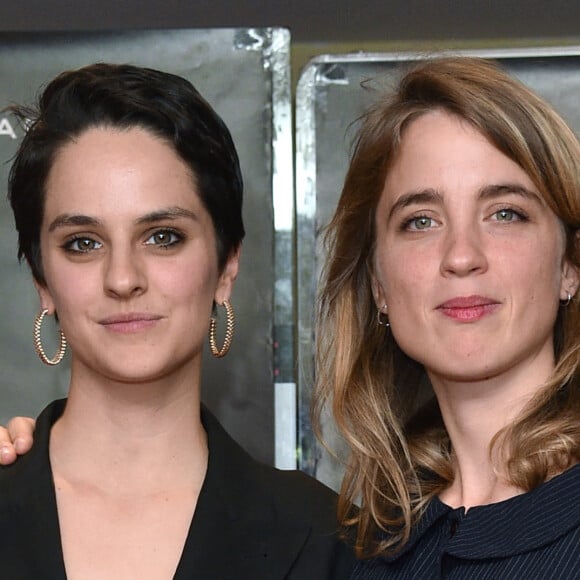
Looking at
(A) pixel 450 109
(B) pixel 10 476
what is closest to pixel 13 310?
(B) pixel 10 476

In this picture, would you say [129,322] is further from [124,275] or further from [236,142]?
[236,142]

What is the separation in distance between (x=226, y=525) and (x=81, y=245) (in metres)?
0.56

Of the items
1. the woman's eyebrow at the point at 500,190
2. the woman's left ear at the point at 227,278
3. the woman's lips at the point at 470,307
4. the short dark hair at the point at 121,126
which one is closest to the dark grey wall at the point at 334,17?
the short dark hair at the point at 121,126

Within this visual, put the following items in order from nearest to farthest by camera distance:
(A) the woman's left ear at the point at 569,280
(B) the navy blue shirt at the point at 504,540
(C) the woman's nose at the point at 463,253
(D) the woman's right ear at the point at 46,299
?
(B) the navy blue shirt at the point at 504,540 → (C) the woman's nose at the point at 463,253 → (A) the woman's left ear at the point at 569,280 → (D) the woman's right ear at the point at 46,299

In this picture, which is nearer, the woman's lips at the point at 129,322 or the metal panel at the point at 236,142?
the woman's lips at the point at 129,322

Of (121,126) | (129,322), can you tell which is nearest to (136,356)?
(129,322)

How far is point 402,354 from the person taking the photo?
2.52 metres

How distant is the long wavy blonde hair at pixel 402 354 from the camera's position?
2.10 meters

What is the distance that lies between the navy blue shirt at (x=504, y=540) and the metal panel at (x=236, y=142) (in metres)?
0.90

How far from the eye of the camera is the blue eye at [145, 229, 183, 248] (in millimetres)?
2301

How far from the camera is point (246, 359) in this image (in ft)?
9.97

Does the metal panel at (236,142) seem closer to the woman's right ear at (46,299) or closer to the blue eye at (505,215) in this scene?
the woman's right ear at (46,299)

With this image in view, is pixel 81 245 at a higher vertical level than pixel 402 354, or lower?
higher

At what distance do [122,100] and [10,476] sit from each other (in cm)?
70
